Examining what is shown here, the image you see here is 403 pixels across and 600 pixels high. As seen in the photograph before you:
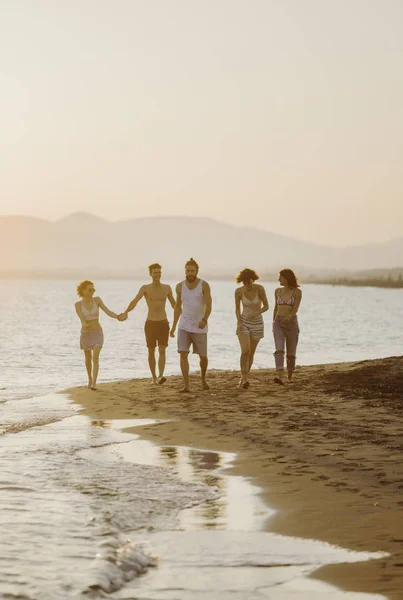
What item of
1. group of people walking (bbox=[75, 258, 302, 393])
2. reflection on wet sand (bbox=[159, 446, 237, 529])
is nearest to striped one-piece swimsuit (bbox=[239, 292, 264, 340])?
group of people walking (bbox=[75, 258, 302, 393])

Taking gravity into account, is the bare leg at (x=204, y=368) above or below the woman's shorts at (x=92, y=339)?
below

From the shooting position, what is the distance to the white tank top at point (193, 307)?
14.0 meters

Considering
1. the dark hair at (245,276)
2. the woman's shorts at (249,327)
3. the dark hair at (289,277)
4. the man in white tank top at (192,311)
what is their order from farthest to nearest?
the dark hair at (289,277), the woman's shorts at (249,327), the dark hair at (245,276), the man in white tank top at (192,311)

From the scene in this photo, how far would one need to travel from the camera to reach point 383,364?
17391 mm

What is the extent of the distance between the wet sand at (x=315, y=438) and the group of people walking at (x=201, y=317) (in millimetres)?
489

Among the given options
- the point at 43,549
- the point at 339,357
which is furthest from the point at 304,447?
the point at 339,357

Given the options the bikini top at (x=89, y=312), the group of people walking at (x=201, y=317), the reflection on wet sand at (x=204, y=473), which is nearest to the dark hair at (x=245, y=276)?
the group of people walking at (x=201, y=317)

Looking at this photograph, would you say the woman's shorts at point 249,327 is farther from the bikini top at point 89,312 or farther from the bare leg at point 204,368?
the bikini top at point 89,312

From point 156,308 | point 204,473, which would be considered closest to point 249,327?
point 156,308

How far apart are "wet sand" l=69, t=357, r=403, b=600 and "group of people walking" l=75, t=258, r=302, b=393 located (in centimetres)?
49

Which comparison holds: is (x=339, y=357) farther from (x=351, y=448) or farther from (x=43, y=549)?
(x=43, y=549)

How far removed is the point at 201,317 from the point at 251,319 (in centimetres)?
77

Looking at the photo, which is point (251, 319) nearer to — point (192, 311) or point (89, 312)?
point (192, 311)

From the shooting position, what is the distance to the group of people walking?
46.1 feet
